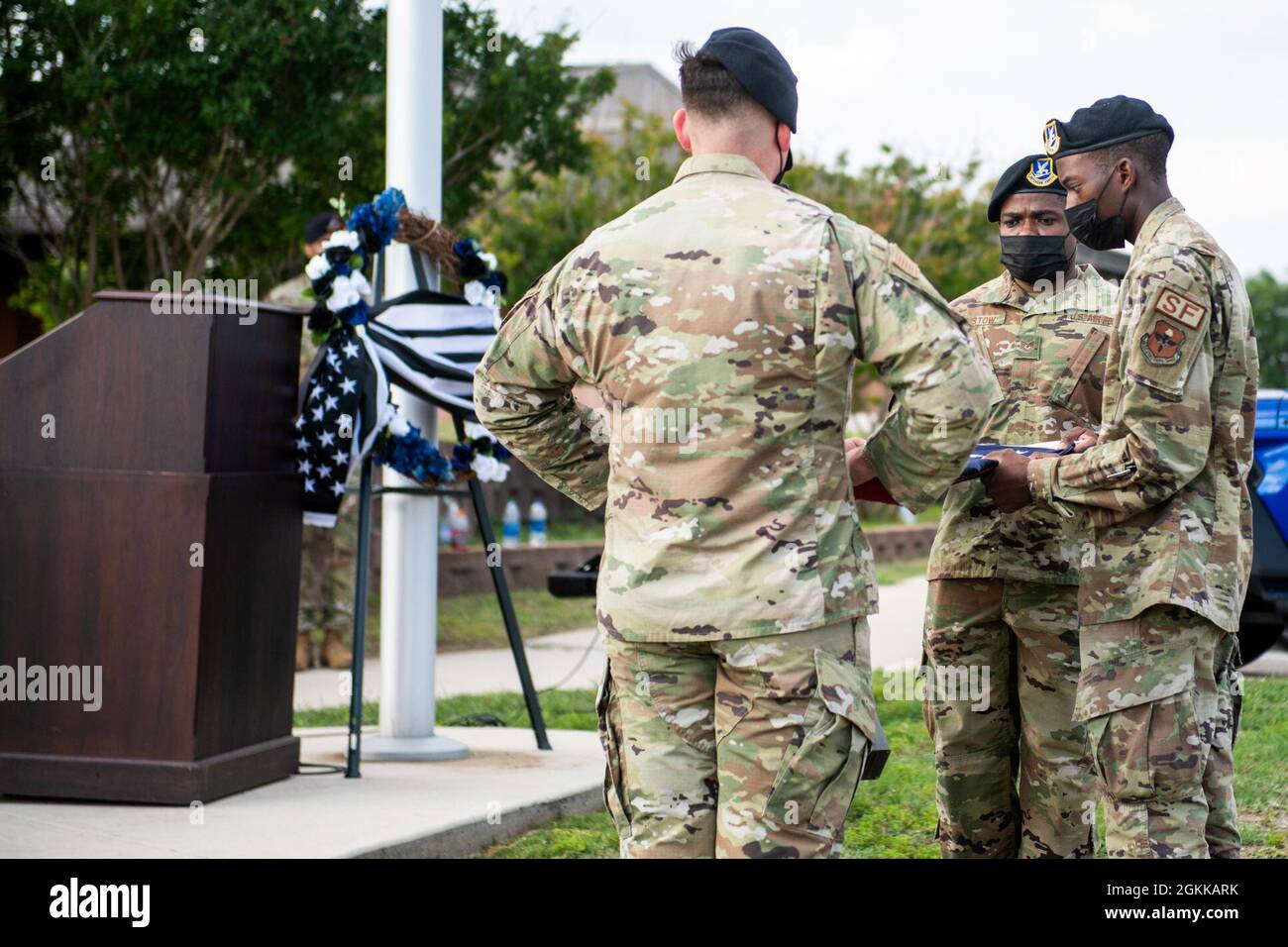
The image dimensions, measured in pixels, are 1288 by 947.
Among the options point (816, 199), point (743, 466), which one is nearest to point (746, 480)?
point (743, 466)

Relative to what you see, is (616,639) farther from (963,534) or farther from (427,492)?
(427,492)

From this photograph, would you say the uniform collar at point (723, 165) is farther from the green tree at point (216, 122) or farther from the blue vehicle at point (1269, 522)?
the green tree at point (216, 122)

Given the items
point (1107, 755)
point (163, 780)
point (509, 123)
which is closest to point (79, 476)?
point (163, 780)

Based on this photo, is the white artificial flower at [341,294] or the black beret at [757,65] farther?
the white artificial flower at [341,294]

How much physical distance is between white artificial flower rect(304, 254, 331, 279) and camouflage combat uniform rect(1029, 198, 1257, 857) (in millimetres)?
3586

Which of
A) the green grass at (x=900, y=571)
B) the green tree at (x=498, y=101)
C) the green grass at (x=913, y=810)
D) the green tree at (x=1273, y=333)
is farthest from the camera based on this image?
the green tree at (x=1273, y=333)

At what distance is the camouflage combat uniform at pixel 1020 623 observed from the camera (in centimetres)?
400

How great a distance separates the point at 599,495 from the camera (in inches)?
135

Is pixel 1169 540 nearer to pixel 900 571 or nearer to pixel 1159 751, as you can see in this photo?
pixel 1159 751

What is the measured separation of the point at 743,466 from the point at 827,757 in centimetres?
58

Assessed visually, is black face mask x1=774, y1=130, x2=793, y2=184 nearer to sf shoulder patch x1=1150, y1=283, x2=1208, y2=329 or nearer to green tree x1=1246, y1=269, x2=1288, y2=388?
sf shoulder patch x1=1150, y1=283, x2=1208, y2=329

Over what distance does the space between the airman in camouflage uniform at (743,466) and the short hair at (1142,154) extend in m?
0.96

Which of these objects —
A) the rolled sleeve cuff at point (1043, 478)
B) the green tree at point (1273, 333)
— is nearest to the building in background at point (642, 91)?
the rolled sleeve cuff at point (1043, 478)

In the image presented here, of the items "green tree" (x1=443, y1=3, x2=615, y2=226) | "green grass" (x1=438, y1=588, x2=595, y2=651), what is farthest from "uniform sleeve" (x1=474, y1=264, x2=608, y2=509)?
"green tree" (x1=443, y1=3, x2=615, y2=226)
